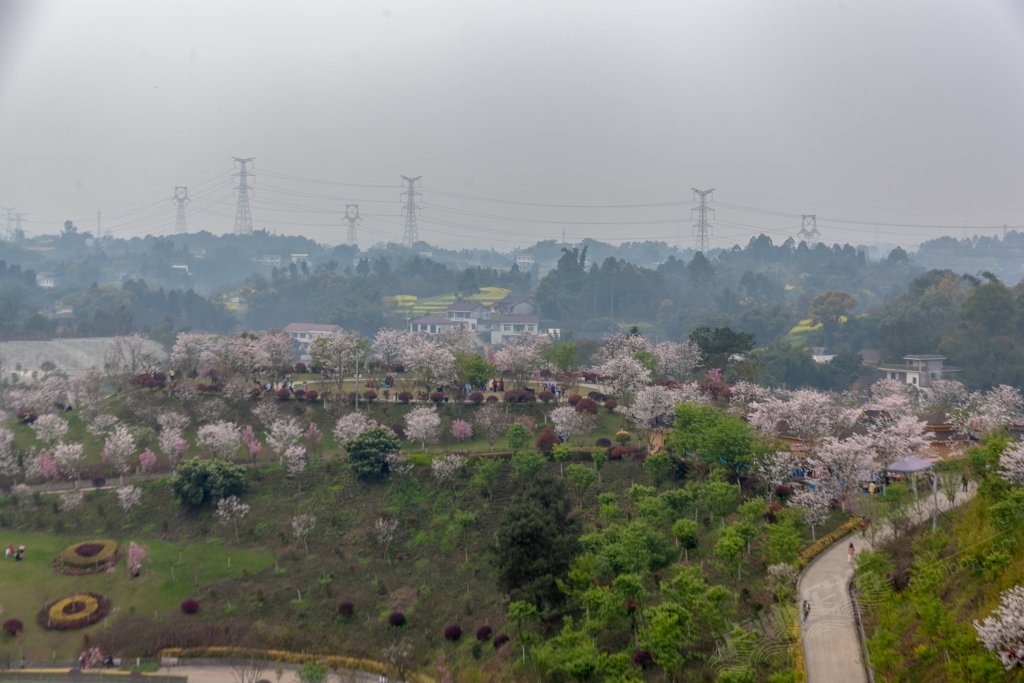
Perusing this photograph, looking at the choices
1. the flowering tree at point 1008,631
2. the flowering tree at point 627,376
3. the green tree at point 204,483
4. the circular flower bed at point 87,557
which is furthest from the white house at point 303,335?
the flowering tree at point 1008,631

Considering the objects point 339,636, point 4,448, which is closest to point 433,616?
point 339,636

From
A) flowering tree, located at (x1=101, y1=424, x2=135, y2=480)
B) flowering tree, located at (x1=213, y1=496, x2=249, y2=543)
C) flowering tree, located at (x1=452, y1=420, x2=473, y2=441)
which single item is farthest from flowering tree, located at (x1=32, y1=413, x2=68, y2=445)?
flowering tree, located at (x1=452, y1=420, x2=473, y2=441)

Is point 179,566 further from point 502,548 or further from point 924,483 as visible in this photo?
point 924,483

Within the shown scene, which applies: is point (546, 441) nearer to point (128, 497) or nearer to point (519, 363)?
point (519, 363)

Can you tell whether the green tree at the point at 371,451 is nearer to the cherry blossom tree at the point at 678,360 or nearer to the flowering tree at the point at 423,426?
the flowering tree at the point at 423,426

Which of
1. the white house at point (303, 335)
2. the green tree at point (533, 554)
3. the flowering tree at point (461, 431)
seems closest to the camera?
the green tree at point (533, 554)
